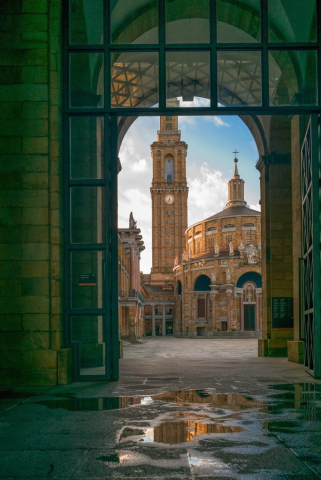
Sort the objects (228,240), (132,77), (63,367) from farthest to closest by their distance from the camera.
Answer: (228,240)
(132,77)
(63,367)

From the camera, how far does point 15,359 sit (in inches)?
362

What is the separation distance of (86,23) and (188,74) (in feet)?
19.6

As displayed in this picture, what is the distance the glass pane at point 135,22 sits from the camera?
13.2 metres

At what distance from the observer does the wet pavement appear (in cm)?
395

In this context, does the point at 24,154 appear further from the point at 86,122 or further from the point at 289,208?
the point at 289,208

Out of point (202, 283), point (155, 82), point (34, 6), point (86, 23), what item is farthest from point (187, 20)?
point (202, 283)

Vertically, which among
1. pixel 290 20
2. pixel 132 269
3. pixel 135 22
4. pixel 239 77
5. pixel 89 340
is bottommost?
pixel 89 340

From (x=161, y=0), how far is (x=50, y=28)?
82.5 inches

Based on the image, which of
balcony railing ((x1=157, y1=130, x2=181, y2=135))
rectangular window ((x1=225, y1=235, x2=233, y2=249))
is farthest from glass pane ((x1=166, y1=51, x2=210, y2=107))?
balcony railing ((x1=157, y1=130, x2=181, y2=135))

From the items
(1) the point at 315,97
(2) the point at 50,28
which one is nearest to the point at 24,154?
(2) the point at 50,28

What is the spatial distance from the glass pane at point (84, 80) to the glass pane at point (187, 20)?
76.7 inches

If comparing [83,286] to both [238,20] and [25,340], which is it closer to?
[25,340]

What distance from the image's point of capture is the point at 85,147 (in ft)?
39.7

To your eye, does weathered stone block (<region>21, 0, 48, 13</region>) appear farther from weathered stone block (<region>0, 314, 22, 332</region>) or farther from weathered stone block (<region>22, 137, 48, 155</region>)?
weathered stone block (<region>0, 314, 22, 332</region>)
